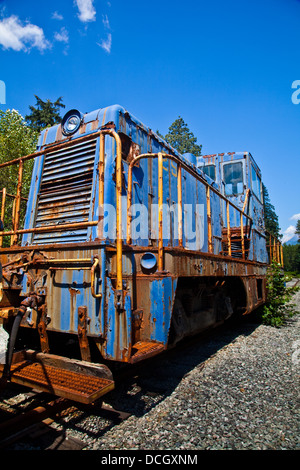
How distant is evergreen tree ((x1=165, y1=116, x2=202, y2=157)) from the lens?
40.2m

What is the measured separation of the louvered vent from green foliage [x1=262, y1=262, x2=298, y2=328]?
5974 mm

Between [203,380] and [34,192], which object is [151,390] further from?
[34,192]

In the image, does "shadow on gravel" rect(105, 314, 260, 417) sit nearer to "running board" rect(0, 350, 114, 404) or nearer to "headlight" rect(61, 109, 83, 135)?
"running board" rect(0, 350, 114, 404)

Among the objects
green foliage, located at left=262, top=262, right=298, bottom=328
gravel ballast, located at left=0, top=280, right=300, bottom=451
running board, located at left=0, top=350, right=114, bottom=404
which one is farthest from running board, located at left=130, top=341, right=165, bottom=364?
green foliage, located at left=262, top=262, right=298, bottom=328

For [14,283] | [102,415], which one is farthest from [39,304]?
[102,415]

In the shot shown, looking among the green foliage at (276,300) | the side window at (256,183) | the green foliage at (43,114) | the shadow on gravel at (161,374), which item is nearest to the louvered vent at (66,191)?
the shadow on gravel at (161,374)

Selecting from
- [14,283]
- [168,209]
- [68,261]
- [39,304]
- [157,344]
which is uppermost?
[168,209]

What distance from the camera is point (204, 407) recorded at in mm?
2955

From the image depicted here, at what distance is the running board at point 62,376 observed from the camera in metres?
2.22

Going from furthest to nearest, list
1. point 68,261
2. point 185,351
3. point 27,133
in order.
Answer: point 27,133, point 185,351, point 68,261

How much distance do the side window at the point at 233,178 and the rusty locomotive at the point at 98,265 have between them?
3444mm

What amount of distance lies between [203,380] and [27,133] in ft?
58.6
